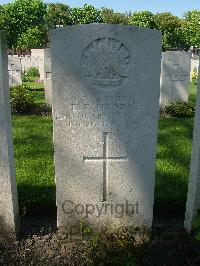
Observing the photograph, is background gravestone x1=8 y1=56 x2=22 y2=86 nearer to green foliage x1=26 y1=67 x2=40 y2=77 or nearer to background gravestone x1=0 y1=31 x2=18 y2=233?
green foliage x1=26 y1=67 x2=40 y2=77

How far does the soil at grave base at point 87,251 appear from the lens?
3287 millimetres

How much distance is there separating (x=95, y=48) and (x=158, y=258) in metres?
2.12

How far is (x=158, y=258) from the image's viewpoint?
11.1 ft

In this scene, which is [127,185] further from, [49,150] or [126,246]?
[49,150]

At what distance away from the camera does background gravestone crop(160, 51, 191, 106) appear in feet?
33.1

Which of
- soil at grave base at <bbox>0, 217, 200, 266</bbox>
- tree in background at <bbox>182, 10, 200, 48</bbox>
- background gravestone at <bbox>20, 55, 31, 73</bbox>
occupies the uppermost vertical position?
tree in background at <bbox>182, 10, 200, 48</bbox>

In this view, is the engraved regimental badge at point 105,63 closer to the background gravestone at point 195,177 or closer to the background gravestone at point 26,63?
the background gravestone at point 195,177

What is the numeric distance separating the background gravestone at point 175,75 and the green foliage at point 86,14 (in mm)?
58201

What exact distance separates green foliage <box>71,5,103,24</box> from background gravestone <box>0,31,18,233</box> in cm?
6514

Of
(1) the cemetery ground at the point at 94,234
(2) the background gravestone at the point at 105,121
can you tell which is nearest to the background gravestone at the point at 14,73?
(1) the cemetery ground at the point at 94,234

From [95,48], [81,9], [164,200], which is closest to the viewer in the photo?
[95,48]

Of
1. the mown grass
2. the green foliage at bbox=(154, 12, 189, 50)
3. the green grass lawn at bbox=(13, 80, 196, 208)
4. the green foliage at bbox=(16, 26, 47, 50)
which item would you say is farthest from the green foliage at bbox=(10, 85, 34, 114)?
the green foliage at bbox=(154, 12, 189, 50)

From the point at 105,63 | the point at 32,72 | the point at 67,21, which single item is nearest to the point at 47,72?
the point at 105,63

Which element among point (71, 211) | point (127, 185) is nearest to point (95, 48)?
point (127, 185)
